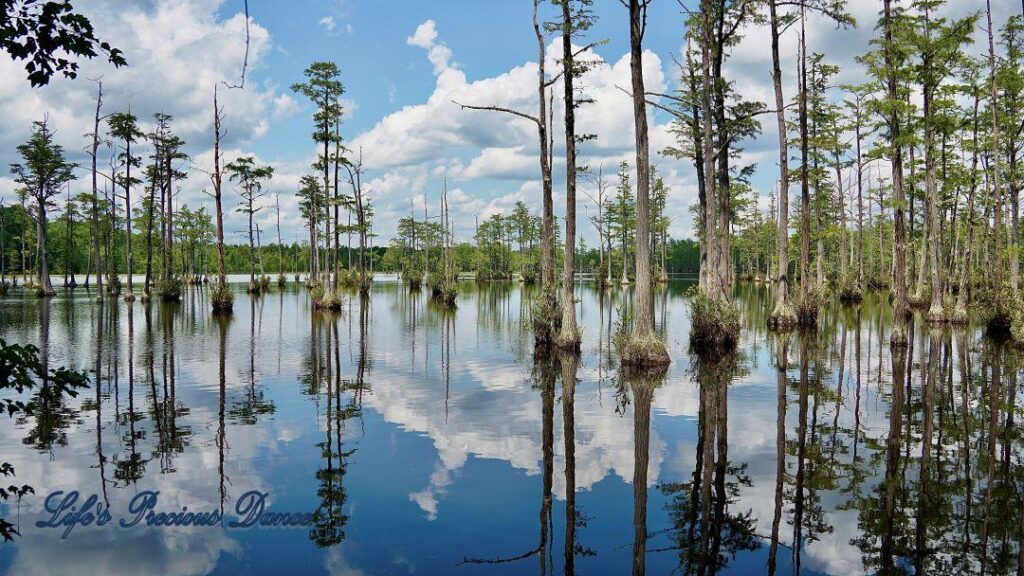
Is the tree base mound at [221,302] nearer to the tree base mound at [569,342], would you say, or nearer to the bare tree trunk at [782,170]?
the tree base mound at [569,342]

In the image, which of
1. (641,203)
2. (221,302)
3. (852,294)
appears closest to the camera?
(641,203)

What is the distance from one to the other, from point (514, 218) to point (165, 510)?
263 feet

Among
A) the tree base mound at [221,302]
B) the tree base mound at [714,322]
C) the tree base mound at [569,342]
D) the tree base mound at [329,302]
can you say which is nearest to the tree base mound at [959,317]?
the tree base mound at [714,322]

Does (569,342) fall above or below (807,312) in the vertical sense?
below

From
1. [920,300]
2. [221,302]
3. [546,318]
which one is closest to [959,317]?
[920,300]

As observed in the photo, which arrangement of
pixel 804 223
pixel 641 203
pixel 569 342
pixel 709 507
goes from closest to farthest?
pixel 709 507 < pixel 641 203 < pixel 569 342 < pixel 804 223

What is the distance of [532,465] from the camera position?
7.29 m

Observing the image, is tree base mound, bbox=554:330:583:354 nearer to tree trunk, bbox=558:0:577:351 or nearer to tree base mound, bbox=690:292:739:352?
tree trunk, bbox=558:0:577:351

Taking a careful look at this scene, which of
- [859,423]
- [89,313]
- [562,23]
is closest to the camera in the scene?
[859,423]

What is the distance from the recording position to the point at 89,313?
87.6 feet

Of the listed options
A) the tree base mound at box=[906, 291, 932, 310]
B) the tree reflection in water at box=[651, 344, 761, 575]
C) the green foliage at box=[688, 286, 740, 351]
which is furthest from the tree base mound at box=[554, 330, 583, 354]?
the tree base mound at box=[906, 291, 932, 310]

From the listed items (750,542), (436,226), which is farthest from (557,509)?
(436,226)

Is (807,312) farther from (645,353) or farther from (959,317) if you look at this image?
(645,353)

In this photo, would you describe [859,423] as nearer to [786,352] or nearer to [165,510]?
[786,352]
